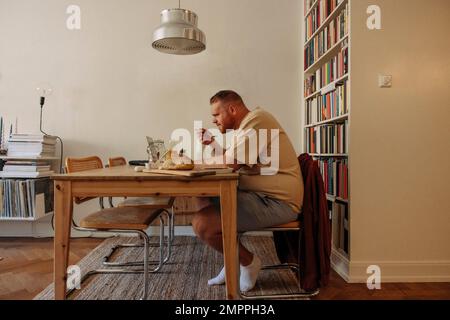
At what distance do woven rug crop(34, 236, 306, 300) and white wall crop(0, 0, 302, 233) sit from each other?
1.11 m

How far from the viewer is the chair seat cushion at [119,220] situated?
1.64 metres

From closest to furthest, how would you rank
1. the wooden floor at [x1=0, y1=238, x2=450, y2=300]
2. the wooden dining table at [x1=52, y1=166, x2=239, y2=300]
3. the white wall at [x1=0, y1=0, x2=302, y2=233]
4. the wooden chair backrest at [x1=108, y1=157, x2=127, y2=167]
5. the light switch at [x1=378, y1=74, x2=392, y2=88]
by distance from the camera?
the wooden dining table at [x1=52, y1=166, x2=239, y2=300] → the wooden floor at [x1=0, y1=238, x2=450, y2=300] → the light switch at [x1=378, y1=74, x2=392, y2=88] → the wooden chair backrest at [x1=108, y1=157, x2=127, y2=167] → the white wall at [x1=0, y1=0, x2=302, y2=233]

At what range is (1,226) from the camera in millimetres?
3186

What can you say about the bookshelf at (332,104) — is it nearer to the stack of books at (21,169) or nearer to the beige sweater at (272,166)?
the beige sweater at (272,166)

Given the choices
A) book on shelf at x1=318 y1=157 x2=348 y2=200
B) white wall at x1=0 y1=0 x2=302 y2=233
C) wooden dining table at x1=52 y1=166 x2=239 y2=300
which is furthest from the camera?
white wall at x1=0 y1=0 x2=302 y2=233

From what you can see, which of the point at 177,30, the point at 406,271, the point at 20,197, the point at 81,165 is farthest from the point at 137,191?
the point at 20,197

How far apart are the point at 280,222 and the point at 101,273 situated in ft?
4.22

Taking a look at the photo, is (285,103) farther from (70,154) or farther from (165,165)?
(70,154)

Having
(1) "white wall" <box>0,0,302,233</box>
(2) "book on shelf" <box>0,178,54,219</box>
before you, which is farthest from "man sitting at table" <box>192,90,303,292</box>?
(2) "book on shelf" <box>0,178,54,219</box>

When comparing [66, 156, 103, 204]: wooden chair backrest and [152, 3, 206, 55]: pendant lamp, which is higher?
[152, 3, 206, 55]: pendant lamp

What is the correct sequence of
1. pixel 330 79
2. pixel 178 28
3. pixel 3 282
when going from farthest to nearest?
pixel 330 79, pixel 3 282, pixel 178 28

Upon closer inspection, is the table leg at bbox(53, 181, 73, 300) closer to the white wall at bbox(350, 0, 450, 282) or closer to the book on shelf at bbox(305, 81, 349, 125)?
the white wall at bbox(350, 0, 450, 282)

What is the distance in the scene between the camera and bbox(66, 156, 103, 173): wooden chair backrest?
185cm

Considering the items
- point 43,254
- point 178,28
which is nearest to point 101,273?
point 43,254
